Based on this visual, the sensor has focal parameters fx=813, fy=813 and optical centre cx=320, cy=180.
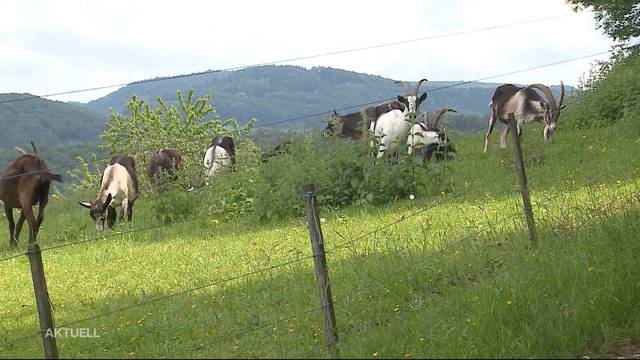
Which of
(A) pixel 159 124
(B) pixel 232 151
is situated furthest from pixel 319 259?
(A) pixel 159 124

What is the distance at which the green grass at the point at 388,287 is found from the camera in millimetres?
6520

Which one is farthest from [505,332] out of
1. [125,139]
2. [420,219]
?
[125,139]

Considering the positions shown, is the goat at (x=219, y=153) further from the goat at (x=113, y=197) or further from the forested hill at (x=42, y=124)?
the forested hill at (x=42, y=124)

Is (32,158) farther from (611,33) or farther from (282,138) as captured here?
(611,33)

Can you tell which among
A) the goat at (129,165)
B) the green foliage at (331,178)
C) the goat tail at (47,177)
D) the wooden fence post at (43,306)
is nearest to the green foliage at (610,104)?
the green foliage at (331,178)

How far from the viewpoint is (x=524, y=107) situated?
70.5 feet

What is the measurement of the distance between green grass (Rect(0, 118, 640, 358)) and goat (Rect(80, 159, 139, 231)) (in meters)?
3.76

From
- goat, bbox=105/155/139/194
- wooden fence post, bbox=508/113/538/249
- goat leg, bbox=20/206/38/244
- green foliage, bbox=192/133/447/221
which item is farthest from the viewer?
goat, bbox=105/155/139/194

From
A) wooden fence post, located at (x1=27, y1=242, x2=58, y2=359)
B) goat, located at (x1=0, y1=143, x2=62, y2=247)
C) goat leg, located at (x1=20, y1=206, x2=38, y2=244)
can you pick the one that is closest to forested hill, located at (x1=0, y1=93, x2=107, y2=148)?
goat, located at (x1=0, y1=143, x2=62, y2=247)

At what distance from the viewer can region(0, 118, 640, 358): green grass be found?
652 cm

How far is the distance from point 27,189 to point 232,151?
838cm

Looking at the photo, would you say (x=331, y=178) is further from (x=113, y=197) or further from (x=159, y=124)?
(x=159, y=124)

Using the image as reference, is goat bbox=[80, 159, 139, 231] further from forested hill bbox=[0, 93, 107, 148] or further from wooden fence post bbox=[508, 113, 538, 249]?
forested hill bbox=[0, 93, 107, 148]

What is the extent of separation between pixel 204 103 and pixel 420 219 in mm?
37269
